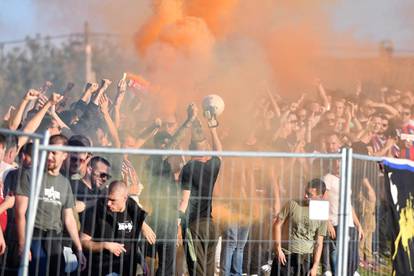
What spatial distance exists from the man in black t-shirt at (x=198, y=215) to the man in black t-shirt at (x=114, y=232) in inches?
15.1

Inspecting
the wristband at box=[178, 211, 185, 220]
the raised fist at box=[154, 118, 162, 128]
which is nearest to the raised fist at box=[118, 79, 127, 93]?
the raised fist at box=[154, 118, 162, 128]

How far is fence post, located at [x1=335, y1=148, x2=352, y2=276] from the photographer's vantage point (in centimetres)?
637

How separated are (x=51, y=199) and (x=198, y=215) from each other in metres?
1.28

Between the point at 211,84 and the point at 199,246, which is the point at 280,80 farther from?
the point at 199,246

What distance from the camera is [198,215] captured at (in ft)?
23.7

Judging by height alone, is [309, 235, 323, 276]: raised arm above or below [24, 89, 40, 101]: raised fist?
below

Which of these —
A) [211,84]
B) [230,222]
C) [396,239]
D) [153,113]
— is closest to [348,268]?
[396,239]

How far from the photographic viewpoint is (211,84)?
1116cm

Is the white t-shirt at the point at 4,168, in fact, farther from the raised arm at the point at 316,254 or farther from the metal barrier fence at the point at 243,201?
the raised arm at the point at 316,254

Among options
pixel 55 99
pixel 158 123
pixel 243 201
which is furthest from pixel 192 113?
pixel 243 201

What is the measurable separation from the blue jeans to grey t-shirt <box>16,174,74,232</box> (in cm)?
155

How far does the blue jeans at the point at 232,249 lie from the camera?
7.55m

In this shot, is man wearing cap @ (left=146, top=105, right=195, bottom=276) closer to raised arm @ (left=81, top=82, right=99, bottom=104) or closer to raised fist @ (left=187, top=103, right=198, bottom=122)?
raised fist @ (left=187, top=103, right=198, bottom=122)

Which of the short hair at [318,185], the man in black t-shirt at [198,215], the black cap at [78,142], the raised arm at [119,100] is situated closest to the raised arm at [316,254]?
the short hair at [318,185]
